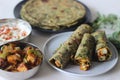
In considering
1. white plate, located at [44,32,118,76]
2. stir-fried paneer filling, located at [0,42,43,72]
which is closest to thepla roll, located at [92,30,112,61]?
white plate, located at [44,32,118,76]

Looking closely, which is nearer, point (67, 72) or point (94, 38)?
point (67, 72)

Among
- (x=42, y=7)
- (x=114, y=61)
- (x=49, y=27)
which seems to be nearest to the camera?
(x=114, y=61)

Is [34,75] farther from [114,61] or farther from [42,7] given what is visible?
[42,7]

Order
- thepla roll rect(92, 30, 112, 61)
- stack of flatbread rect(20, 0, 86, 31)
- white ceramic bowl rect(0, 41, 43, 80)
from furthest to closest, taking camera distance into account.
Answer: stack of flatbread rect(20, 0, 86, 31) → thepla roll rect(92, 30, 112, 61) → white ceramic bowl rect(0, 41, 43, 80)

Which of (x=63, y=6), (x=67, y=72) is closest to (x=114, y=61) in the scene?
(x=67, y=72)

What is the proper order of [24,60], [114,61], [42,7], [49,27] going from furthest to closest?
[42,7] < [49,27] < [114,61] < [24,60]

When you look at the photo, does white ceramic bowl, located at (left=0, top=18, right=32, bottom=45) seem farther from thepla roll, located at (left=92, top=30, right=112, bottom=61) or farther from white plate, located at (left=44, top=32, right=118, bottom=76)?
thepla roll, located at (left=92, top=30, right=112, bottom=61)

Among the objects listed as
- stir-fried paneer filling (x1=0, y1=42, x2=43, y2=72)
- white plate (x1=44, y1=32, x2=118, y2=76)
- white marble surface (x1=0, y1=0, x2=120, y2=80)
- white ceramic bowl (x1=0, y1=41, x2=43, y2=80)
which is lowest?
white marble surface (x1=0, y1=0, x2=120, y2=80)
